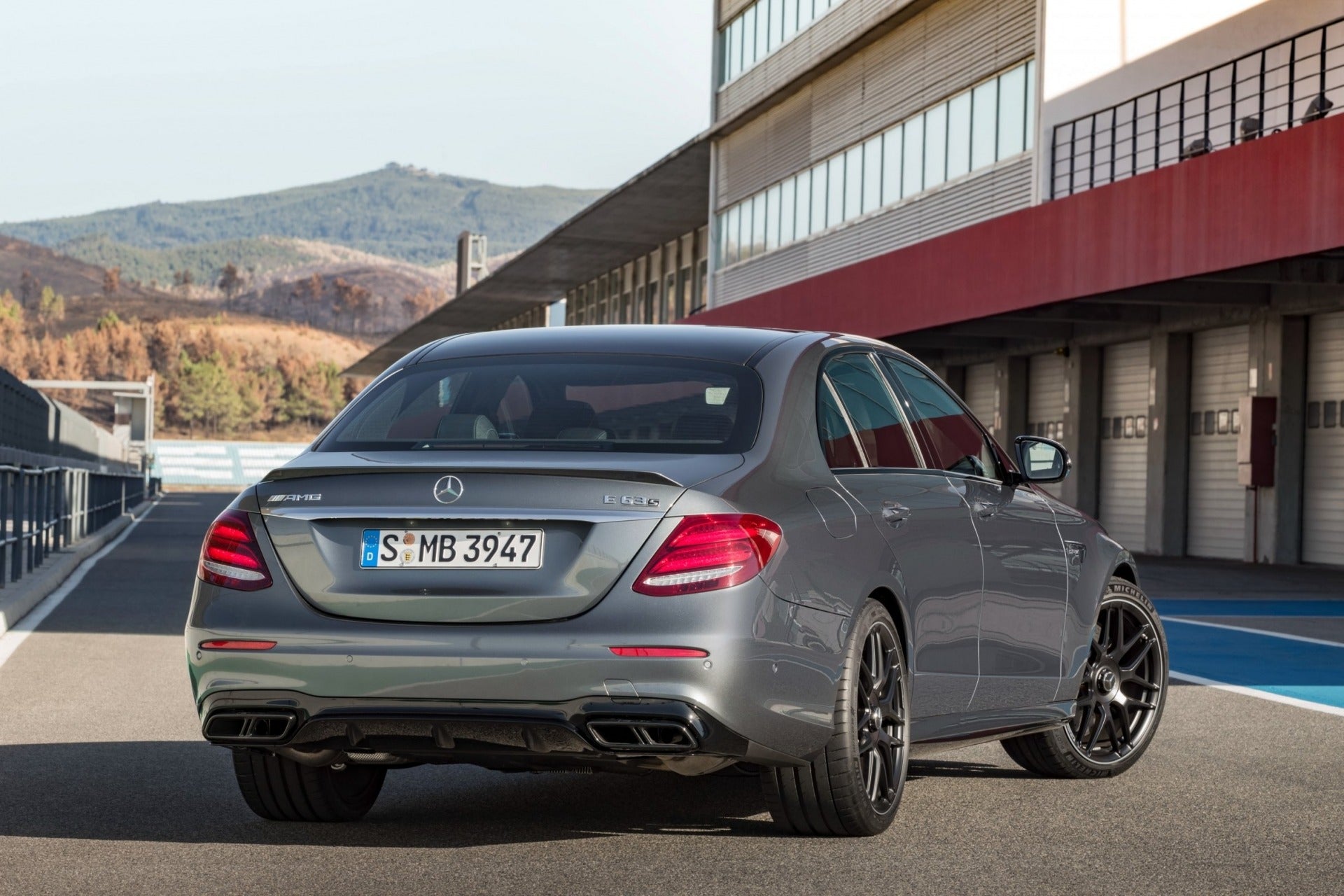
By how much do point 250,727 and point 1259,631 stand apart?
1130 centimetres

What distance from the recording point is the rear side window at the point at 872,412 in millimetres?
6172

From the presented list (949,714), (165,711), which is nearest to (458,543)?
(949,714)

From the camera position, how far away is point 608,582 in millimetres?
5125

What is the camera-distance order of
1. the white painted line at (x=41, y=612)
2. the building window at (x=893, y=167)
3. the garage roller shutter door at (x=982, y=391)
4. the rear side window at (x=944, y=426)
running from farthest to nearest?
the garage roller shutter door at (x=982, y=391) → the building window at (x=893, y=167) → the white painted line at (x=41, y=612) → the rear side window at (x=944, y=426)

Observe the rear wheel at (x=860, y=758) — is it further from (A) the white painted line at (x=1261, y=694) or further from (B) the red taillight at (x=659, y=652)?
(A) the white painted line at (x=1261, y=694)

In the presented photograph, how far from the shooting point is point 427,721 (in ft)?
16.9

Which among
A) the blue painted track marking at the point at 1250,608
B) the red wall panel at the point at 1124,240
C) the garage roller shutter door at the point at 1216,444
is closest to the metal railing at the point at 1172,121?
the red wall panel at the point at 1124,240

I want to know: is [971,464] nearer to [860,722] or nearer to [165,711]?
[860,722]

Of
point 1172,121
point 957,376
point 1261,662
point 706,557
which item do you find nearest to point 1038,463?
point 706,557

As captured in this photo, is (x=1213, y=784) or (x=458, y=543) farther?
(x=1213, y=784)

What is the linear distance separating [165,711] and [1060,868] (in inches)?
198

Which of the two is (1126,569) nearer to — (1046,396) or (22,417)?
(22,417)

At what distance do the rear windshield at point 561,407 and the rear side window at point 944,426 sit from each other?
1000 millimetres

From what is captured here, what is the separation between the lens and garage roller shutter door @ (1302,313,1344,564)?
27500 millimetres
